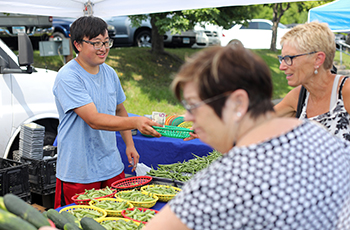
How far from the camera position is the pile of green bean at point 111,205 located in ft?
8.43

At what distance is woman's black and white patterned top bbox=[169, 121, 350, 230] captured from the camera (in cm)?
106

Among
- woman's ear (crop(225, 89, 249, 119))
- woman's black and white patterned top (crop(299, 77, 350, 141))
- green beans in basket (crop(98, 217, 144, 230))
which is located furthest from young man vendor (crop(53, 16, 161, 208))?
woman's ear (crop(225, 89, 249, 119))

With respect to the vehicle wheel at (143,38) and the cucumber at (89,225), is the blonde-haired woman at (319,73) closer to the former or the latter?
the cucumber at (89,225)

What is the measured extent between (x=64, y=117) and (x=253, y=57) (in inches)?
89.5

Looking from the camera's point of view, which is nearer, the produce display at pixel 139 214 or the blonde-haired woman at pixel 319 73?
the blonde-haired woman at pixel 319 73

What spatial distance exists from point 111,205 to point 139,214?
0.27 metres

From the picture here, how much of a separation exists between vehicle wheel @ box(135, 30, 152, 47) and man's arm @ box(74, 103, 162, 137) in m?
13.4

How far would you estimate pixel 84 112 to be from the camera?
2.83 m

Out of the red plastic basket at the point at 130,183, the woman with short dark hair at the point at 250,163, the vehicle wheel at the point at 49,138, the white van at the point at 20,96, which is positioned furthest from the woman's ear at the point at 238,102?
the vehicle wheel at the point at 49,138

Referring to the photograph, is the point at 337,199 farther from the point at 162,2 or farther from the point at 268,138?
Answer: the point at 162,2

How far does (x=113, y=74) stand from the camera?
11.0 ft

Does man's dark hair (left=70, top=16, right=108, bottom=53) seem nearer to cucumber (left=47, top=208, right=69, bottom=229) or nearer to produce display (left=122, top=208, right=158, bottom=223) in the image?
produce display (left=122, top=208, right=158, bottom=223)

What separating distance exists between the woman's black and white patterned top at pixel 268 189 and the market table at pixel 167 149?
10.4 ft

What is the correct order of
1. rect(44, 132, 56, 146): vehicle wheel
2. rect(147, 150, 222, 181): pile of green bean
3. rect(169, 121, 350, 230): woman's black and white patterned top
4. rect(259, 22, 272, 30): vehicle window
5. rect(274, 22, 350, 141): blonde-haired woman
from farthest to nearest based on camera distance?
rect(259, 22, 272, 30): vehicle window < rect(44, 132, 56, 146): vehicle wheel < rect(147, 150, 222, 181): pile of green bean < rect(274, 22, 350, 141): blonde-haired woman < rect(169, 121, 350, 230): woman's black and white patterned top
